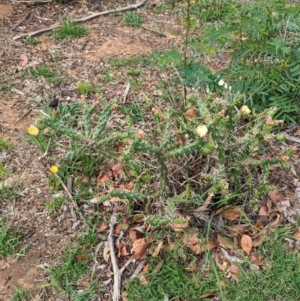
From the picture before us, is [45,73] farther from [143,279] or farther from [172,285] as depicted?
[172,285]

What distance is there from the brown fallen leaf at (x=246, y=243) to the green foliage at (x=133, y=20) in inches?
109

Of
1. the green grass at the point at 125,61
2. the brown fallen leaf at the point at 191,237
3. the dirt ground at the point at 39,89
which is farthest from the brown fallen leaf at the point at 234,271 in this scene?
the green grass at the point at 125,61

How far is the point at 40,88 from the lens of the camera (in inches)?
167

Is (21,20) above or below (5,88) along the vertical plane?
above

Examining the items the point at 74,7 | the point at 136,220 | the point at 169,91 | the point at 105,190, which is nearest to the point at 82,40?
the point at 74,7

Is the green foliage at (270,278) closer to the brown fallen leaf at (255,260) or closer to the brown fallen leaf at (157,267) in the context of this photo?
the brown fallen leaf at (255,260)

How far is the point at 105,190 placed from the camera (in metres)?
3.39

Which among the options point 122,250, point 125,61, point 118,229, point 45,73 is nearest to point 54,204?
point 118,229

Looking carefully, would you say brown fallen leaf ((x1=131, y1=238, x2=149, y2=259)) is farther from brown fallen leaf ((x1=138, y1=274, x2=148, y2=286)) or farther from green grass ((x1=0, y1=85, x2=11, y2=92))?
green grass ((x1=0, y1=85, x2=11, y2=92))

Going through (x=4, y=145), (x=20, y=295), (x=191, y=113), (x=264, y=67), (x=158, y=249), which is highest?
(x=264, y=67)

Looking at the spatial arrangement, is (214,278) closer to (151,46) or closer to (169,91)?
(169,91)

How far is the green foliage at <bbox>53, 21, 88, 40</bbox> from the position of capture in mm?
4867

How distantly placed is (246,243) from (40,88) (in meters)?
2.25

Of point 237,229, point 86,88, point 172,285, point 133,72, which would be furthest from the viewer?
point 133,72
